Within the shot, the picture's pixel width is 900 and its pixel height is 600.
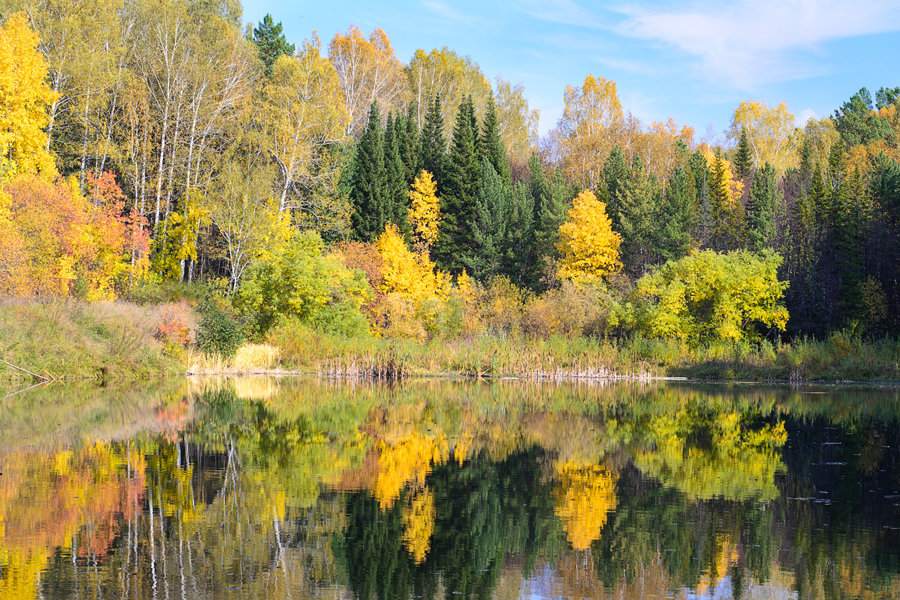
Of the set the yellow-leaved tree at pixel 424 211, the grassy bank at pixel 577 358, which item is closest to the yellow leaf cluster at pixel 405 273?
the yellow-leaved tree at pixel 424 211

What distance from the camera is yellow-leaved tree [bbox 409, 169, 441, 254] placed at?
205 feet

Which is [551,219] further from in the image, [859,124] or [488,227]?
[859,124]

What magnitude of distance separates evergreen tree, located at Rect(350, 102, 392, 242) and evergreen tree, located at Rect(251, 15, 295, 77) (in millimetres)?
12174

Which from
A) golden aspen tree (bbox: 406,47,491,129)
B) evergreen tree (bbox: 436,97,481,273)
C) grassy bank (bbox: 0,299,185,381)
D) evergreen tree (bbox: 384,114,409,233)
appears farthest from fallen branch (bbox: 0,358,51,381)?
golden aspen tree (bbox: 406,47,491,129)

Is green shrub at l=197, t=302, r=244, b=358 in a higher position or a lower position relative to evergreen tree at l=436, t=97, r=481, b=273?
lower

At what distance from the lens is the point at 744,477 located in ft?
46.9

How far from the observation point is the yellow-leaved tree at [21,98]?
1531 inches

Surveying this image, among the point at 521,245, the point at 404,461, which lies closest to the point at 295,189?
the point at 521,245

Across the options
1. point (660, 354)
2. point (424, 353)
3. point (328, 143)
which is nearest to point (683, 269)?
point (660, 354)

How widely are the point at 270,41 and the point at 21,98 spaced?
31.5 m

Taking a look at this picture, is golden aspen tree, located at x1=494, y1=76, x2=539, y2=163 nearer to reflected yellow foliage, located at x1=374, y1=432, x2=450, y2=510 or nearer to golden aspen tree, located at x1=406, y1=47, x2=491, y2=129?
golden aspen tree, located at x1=406, y1=47, x2=491, y2=129

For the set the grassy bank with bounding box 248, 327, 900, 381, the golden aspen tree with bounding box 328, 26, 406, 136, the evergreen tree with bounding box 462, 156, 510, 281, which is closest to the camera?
the grassy bank with bounding box 248, 327, 900, 381

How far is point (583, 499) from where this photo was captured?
12.3 meters

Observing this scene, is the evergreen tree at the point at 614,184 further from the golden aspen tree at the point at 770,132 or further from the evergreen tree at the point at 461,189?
the golden aspen tree at the point at 770,132
